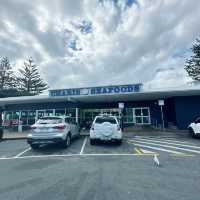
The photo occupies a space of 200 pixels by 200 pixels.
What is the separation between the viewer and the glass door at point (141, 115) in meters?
22.1

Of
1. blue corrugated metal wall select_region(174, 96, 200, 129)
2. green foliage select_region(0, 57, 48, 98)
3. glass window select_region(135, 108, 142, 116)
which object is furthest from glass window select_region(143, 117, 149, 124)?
green foliage select_region(0, 57, 48, 98)

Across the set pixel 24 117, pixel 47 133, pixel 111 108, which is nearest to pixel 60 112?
pixel 24 117

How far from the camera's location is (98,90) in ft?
54.5

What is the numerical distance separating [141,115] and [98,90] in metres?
8.27

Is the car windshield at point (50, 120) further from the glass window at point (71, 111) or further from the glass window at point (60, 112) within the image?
the glass window at point (60, 112)

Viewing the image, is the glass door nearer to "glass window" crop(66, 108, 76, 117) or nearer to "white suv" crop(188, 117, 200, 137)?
"glass window" crop(66, 108, 76, 117)

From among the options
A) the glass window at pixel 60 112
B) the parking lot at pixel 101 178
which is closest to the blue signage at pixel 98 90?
the glass window at pixel 60 112

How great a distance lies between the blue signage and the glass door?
7055 millimetres

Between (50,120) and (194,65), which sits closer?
(50,120)

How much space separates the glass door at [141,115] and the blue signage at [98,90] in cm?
706

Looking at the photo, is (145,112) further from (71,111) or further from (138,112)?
(71,111)

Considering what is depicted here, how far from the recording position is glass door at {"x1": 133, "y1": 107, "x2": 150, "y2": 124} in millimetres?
22078

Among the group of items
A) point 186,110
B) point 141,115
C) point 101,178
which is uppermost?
point 186,110

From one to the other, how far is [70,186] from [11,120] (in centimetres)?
2229
